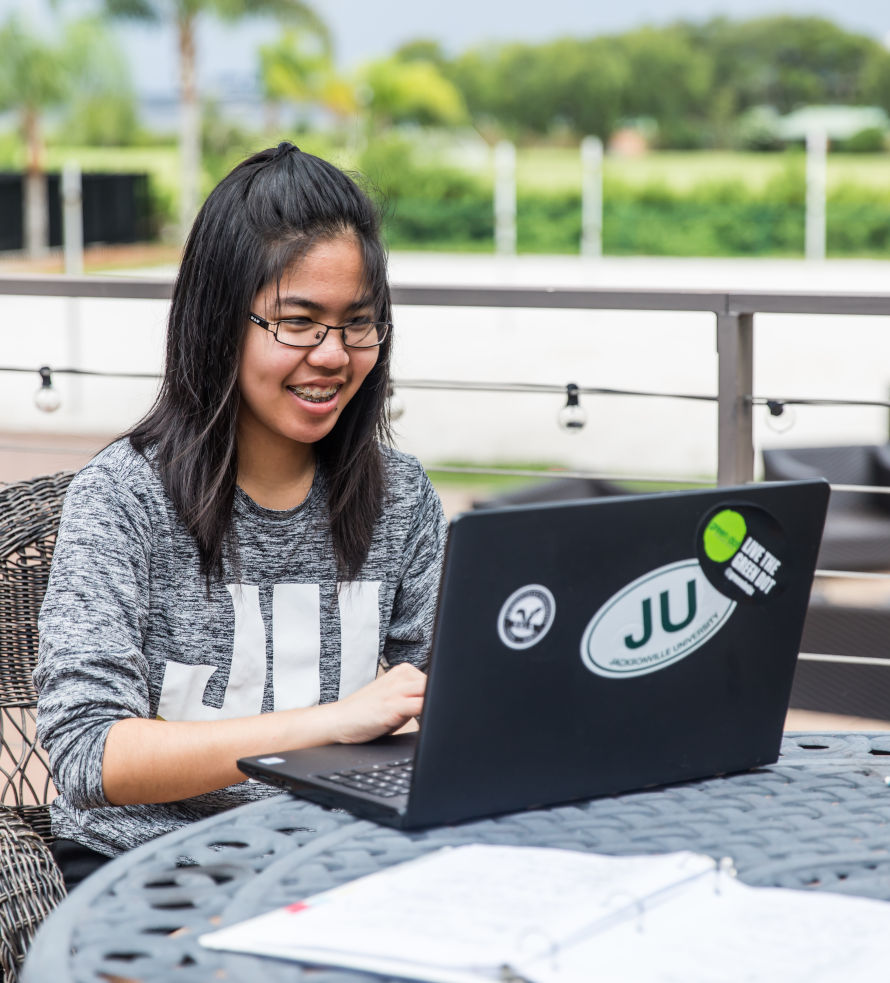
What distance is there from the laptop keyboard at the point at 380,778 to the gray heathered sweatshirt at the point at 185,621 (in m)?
0.24

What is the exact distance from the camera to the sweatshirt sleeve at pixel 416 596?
62.7 inches

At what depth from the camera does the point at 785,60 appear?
44.7m

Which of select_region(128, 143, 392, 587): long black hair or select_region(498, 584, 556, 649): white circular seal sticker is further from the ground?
select_region(128, 143, 392, 587): long black hair

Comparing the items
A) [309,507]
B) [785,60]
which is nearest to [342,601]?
[309,507]

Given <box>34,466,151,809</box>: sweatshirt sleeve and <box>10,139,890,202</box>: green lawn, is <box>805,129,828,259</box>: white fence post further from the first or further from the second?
<box>34,466,151,809</box>: sweatshirt sleeve

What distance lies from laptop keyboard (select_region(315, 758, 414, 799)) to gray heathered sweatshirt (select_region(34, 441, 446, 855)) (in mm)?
237

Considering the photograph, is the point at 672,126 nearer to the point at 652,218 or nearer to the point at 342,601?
the point at 652,218

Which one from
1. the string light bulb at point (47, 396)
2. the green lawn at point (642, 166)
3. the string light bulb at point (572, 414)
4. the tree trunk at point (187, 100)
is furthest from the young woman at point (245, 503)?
the tree trunk at point (187, 100)

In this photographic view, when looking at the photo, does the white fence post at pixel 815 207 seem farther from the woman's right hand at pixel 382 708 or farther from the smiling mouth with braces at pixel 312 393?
the woman's right hand at pixel 382 708

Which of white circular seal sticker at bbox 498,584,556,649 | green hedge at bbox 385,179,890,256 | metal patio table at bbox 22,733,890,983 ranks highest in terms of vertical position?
green hedge at bbox 385,179,890,256

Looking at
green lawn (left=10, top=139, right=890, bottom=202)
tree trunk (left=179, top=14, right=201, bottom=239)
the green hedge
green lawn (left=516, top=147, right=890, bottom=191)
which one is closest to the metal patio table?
the green hedge

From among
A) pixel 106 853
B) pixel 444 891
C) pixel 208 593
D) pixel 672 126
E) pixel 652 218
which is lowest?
pixel 106 853

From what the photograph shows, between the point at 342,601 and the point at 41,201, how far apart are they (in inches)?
1181

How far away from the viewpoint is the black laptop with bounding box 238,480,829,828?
39.0 inches
